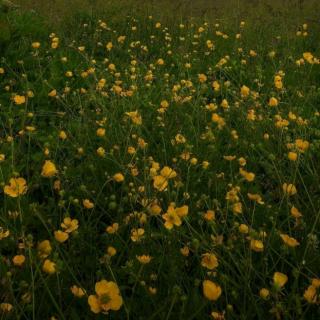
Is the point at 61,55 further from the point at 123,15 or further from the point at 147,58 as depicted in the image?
the point at 123,15

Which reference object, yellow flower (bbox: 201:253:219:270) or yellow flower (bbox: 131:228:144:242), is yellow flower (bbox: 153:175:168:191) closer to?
yellow flower (bbox: 131:228:144:242)

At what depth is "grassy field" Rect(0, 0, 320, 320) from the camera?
59.6 inches

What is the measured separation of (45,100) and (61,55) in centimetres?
74

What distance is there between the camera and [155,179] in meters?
1.85

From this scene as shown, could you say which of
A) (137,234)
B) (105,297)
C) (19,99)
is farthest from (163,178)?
(19,99)

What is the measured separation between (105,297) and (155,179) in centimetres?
69

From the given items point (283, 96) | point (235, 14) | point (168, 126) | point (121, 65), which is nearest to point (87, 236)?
point (168, 126)

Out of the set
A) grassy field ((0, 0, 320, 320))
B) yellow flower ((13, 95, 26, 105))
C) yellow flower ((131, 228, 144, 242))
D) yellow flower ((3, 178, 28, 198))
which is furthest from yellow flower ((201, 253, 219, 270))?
yellow flower ((13, 95, 26, 105))

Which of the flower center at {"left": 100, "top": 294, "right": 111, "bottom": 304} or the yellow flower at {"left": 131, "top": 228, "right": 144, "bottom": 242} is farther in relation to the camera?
the yellow flower at {"left": 131, "top": 228, "right": 144, "bottom": 242}

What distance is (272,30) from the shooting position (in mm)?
5555

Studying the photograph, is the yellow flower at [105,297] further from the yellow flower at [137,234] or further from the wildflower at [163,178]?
the wildflower at [163,178]

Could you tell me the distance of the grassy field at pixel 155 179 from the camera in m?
1.51

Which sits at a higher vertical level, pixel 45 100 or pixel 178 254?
pixel 178 254

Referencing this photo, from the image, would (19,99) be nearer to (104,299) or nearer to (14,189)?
(14,189)
